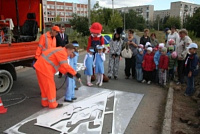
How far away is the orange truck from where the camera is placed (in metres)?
5.21

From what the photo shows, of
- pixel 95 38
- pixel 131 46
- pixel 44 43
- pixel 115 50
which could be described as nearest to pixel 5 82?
pixel 44 43

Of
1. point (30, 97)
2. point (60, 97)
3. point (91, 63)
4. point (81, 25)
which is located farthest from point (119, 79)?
point (81, 25)

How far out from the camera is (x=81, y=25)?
22203 mm

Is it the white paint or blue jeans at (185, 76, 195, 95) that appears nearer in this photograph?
the white paint

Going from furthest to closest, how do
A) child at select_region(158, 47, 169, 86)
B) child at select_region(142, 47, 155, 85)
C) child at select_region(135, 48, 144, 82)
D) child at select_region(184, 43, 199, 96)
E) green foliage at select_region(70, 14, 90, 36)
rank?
green foliage at select_region(70, 14, 90, 36), child at select_region(135, 48, 144, 82), child at select_region(142, 47, 155, 85), child at select_region(158, 47, 169, 86), child at select_region(184, 43, 199, 96)

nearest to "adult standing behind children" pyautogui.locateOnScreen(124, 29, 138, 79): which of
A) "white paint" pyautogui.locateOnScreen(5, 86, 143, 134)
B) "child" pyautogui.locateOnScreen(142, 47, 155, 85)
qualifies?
"child" pyautogui.locateOnScreen(142, 47, 155, 85)

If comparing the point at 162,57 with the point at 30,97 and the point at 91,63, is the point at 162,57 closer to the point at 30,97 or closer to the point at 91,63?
the point at 91,63

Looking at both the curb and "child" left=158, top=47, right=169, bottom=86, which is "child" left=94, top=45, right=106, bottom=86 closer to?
"child" left=158, top=47, right=169, bottom=86

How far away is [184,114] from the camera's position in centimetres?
436

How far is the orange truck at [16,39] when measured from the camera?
5.21 meters

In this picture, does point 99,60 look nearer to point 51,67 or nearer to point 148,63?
point 148,63

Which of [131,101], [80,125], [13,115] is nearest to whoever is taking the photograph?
[80,125]

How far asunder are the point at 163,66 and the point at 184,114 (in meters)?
2.07

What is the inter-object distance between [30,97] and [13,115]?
1.03 metres
